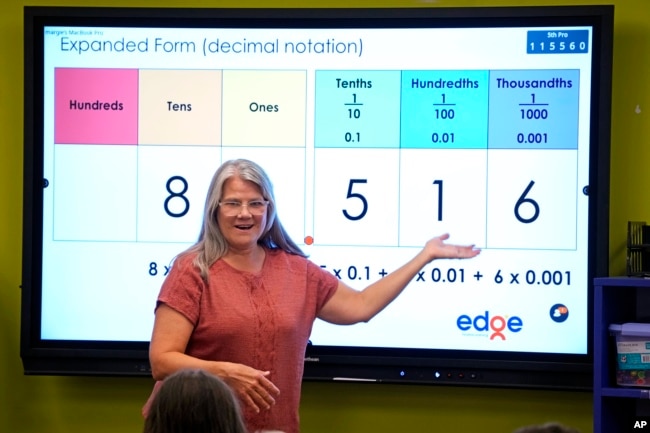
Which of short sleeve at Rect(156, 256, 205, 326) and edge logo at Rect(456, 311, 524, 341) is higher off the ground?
short sleeve at Rect(156, 256, 205, 326)

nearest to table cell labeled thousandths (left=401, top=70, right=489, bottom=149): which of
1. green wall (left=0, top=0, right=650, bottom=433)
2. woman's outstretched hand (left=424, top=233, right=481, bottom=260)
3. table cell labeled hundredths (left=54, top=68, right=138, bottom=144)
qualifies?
green wall (left=0, top=0, right=650, bottom=433)

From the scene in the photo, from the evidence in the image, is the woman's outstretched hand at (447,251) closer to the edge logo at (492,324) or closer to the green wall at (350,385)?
the edge logo at (492,324)

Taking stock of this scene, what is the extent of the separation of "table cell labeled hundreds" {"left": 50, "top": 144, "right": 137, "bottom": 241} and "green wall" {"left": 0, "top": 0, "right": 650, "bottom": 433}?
0.74 ft

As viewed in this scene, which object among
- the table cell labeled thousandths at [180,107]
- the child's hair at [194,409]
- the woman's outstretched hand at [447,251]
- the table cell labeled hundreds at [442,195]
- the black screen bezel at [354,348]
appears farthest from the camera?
the table cell labeled thousandths at [180,107]

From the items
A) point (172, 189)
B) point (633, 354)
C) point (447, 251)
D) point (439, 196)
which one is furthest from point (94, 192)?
point (633, 354)

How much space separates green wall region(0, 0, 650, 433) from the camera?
3.54 m

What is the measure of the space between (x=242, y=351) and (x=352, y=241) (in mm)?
919

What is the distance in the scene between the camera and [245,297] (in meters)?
2.81

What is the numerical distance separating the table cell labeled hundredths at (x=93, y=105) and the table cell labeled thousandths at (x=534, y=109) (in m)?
1.26

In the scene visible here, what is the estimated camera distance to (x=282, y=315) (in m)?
2.81

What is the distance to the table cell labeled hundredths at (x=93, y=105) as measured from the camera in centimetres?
367

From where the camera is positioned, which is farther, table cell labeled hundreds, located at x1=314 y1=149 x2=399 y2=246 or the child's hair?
table cell labeled hundreds, located at x1=314 y1=149 x2=399 y2=246

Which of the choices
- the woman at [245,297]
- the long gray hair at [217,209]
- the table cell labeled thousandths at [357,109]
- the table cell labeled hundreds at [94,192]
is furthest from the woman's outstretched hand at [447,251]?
the table cell labeled hundreds at [94,192]

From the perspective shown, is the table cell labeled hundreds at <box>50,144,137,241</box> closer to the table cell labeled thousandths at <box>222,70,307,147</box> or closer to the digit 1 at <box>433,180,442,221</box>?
the table cell labeled thousandths at <box>222,70,307,147</box>
